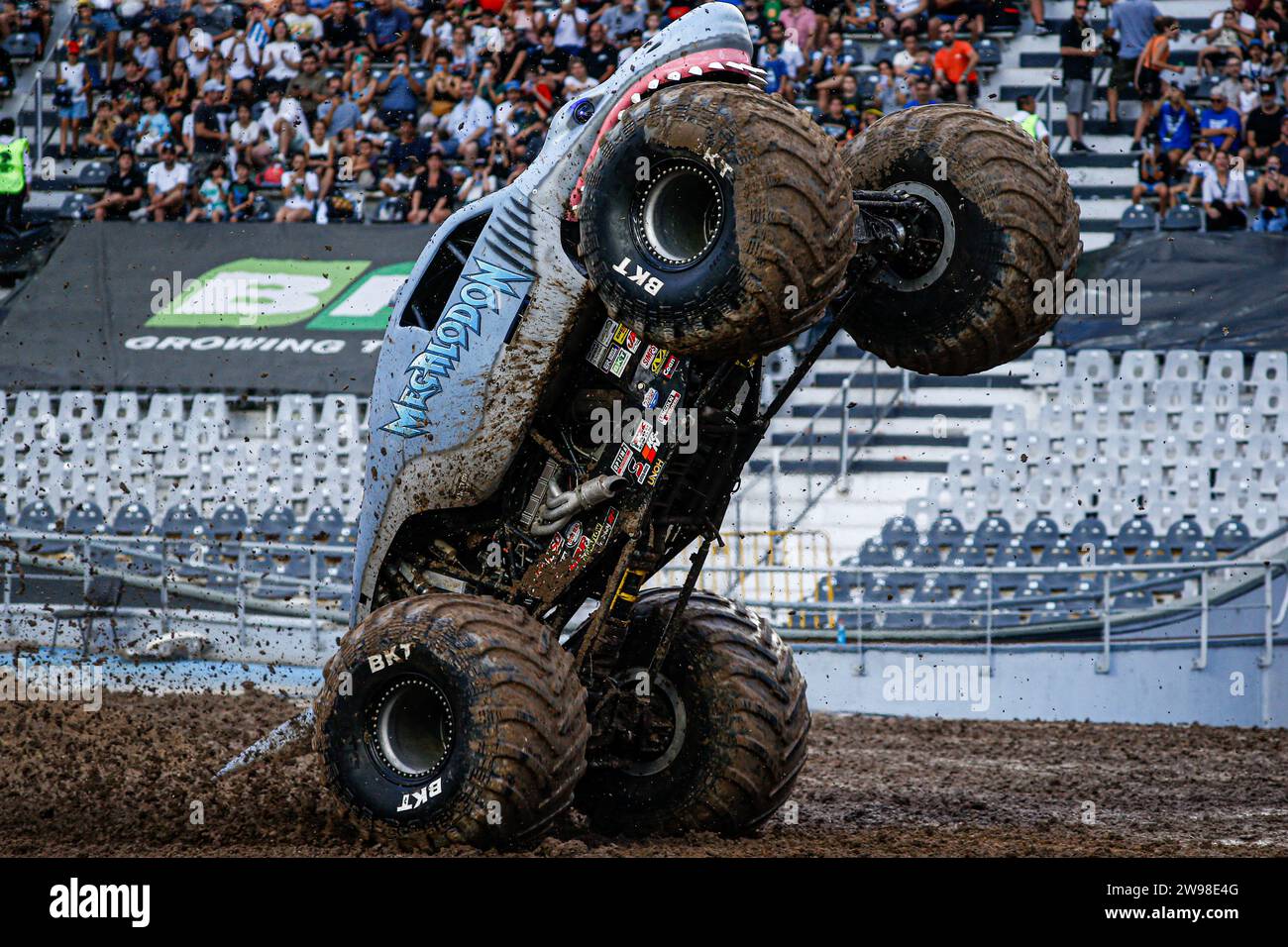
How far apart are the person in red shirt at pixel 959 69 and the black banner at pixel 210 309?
6.24 meters

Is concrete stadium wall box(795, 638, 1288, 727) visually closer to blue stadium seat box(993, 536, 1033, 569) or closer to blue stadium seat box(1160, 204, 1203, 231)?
blue stadium seat box(993, 536, 1033, 569)

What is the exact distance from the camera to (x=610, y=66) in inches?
716

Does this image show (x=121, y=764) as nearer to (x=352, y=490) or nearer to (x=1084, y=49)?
(x=352, y=490)

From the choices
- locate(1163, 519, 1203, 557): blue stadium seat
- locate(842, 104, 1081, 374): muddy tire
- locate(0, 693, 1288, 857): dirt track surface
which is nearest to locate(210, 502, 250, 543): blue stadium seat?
locate(0, 693, 1288, 857): dirt track surface

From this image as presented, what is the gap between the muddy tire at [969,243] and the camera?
5.73m

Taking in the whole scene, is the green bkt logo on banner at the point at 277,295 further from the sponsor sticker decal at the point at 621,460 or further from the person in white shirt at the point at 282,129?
the sponsor sticker decal at the point at 621,460

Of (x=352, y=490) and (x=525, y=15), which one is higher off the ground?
(x=525, y=15)

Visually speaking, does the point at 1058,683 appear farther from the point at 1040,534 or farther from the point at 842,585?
the point at 842,585

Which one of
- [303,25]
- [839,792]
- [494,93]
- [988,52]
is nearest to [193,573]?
[494,93]

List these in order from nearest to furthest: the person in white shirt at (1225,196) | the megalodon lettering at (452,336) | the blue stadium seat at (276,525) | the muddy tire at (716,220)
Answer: the muddy tire at (716,220)
the megalodon lettering at (452,336)
the blue stadium seat at (276,525)
the person in white shirt at (1225,196)

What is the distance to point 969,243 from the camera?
19.0ft

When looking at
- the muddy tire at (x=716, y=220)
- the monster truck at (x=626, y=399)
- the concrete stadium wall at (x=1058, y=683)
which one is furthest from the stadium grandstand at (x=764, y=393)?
the muddy tire at (x=716, y=220)
